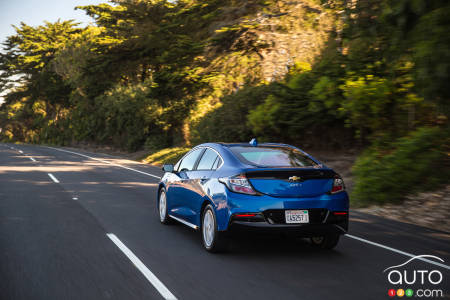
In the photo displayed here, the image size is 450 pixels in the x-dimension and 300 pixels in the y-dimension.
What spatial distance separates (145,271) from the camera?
5641 millimetres

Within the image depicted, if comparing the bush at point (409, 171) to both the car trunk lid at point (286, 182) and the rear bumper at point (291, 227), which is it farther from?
the car trunk lid at point (286, 182)

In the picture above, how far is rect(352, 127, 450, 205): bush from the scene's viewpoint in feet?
33.5

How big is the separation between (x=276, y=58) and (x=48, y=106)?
168 ft

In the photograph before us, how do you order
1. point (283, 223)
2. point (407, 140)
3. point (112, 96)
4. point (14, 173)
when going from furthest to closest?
point (112, 96) → point (14, 173) → point (407, 140) → point (283, 223)

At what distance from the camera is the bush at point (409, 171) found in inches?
402

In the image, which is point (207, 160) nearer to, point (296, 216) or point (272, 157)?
point (272, 157)

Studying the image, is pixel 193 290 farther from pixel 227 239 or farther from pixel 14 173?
pixel 14 173

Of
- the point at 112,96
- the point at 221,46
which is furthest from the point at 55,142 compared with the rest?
the point at 221,46

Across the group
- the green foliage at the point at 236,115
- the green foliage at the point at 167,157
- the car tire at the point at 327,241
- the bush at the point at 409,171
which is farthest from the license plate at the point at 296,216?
the green foliage at the point at 167,157

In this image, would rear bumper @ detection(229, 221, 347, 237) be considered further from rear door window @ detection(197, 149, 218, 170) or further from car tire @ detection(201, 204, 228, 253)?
rear door window @ detection(197, 149, 218, 170)

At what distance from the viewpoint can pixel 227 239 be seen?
6.32 m

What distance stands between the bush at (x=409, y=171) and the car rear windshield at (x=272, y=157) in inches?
163

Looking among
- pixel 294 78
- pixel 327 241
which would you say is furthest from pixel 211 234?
pixel 294 78

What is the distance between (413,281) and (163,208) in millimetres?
4861
